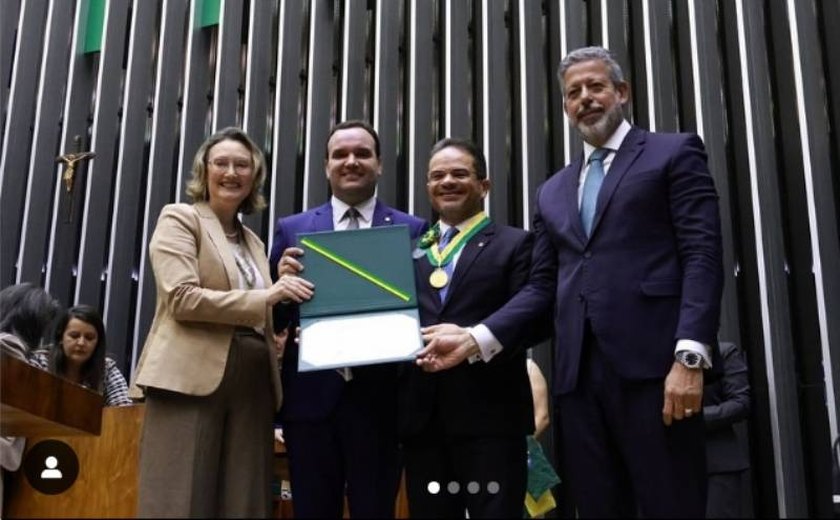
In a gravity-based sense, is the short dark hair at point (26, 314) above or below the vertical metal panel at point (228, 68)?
below

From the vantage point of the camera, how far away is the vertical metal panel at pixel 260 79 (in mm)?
6496

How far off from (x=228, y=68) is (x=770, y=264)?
3.81 m

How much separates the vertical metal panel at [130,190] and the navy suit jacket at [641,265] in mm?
4681

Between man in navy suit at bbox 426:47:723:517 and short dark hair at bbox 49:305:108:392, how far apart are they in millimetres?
2209

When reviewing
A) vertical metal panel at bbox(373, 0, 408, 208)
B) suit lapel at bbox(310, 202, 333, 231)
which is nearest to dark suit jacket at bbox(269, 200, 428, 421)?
suit lapel at bbox(310, 202, 333, 231)

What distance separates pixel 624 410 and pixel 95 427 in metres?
1.50

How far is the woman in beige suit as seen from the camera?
88.3 inches

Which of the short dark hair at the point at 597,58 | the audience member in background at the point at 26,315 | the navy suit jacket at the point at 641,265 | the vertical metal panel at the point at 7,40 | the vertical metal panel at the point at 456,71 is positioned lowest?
the navy suit jacket at the point at 641,265

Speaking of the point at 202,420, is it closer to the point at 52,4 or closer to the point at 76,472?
the point at 76,472

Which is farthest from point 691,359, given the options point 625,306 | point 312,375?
point 312,375

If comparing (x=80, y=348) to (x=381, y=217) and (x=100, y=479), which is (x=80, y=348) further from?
(x=381, y=217)

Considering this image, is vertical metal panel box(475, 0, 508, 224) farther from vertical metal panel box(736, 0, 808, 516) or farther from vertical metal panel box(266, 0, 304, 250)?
vertical metal panel box(736, 0, 808, 516)

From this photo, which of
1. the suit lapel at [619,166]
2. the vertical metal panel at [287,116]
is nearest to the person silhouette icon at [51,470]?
the suit lapel at [619,166]

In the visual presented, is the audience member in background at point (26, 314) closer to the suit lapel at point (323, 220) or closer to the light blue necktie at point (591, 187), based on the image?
the suit lapel at point (323, 220)
